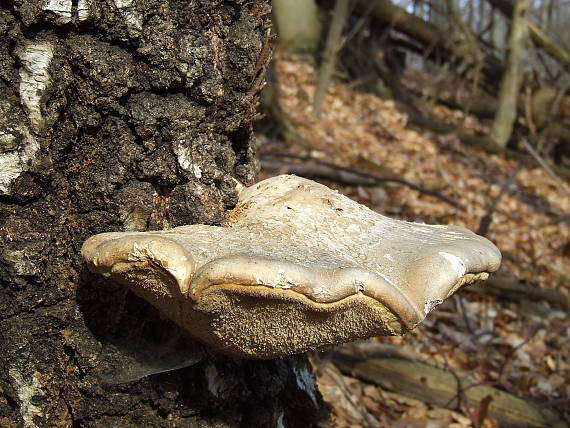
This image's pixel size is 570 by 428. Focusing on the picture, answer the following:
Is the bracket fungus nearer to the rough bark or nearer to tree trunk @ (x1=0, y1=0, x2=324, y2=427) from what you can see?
tree trunk @ (x1=0, y1=0, x2=324, y2=427)

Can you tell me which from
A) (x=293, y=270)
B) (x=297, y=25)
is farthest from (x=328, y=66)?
(x=293, y=270)

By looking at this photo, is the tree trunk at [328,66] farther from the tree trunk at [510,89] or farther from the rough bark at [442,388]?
the rough bark at [442,388]

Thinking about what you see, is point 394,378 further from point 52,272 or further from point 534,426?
point 52,272

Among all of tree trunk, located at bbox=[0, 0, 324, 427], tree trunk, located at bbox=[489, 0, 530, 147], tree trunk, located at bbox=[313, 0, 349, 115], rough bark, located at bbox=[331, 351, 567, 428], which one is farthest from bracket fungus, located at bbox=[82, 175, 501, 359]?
tree trunk, located at bbox=[489, 0, 530, 147]

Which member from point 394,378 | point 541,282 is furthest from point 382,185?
point 394,378

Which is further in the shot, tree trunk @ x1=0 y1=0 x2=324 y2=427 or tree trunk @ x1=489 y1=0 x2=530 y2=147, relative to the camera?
tree trunk @ x1=489 y1=0 x2=530 y2=147

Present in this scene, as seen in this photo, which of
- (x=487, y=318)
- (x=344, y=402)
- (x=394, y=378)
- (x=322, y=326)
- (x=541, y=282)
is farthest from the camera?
(x=541, y=282)

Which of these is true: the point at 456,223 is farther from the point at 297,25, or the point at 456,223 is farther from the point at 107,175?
the point at 297,25

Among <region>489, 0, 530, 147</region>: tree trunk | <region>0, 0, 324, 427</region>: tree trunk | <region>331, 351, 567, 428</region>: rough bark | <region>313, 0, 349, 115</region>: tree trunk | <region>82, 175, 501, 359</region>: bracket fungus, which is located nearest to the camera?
<region>82, 175, 501, 359</region>: bracket fungus
